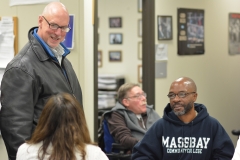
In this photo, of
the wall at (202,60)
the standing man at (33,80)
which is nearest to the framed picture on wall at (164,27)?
the wall at (202,60)

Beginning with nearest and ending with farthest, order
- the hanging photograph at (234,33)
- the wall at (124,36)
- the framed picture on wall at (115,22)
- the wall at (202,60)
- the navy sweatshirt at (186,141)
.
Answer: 1. the navy sweatshirt at (186,141)
2. the wall at (202,60)
3. the hanging photograph at (234,33)
4. the wall at (124,36)
5. the framed picture on wall at (115,22)

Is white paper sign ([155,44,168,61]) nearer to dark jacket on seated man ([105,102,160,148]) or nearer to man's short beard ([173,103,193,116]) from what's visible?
dark jacket on seated man ([105,102,160,148])

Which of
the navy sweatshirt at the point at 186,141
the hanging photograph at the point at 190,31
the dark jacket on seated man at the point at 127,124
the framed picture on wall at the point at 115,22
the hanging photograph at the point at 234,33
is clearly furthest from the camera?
the framed picture on wall at the point at 115,22

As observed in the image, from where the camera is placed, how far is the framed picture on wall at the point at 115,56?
7164 mm

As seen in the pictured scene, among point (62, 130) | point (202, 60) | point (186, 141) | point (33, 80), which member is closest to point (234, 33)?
point (202, 60)

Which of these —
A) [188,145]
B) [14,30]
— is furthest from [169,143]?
[14,30]

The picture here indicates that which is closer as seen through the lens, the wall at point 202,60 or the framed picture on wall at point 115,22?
the wall at point 202,60

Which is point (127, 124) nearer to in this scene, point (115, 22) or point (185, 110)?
point (185, 110)

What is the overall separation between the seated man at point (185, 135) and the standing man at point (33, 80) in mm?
659

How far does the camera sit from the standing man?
2520 mm

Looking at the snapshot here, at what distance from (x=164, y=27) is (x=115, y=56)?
1.75m

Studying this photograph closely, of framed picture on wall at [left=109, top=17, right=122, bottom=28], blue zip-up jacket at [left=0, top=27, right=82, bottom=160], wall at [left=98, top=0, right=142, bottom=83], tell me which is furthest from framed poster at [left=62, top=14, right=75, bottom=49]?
framed picture on wall at [left=109, top=17, right=122, bottom=28]

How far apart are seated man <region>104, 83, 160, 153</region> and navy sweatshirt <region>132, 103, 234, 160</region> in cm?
100

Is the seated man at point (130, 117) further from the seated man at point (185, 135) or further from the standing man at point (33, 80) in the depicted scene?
the standing man at point (33, 80)
